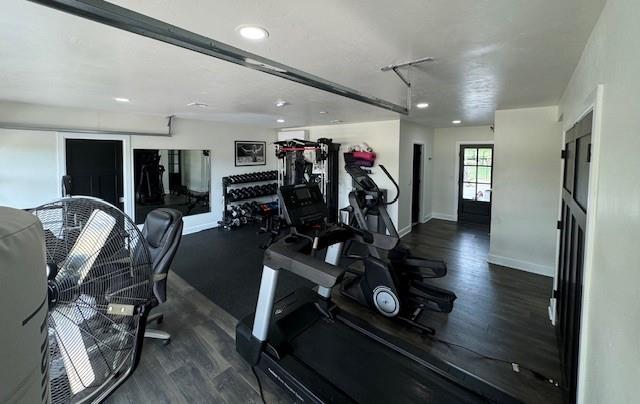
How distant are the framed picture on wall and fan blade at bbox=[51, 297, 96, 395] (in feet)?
19.5

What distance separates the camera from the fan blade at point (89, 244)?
122 centimetres

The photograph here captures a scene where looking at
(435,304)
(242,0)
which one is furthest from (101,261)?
(435,304)

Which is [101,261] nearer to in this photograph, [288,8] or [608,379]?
[288,8]

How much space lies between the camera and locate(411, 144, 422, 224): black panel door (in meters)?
6.89

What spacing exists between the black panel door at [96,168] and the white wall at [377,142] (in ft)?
13.7

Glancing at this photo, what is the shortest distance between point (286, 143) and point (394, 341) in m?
4.88

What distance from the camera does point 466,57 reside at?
2121 mm

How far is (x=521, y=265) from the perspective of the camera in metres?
4.38

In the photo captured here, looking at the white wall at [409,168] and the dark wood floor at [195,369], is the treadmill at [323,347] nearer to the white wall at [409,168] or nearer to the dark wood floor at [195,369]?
the dark wood floor at [195,369]

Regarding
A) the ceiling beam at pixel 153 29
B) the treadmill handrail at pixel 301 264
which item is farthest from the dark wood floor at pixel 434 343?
the ceiling beam at pixel 153 29

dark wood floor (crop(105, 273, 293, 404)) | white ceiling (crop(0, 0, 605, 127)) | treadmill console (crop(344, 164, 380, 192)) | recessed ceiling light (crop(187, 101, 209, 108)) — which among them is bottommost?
dark wood floor (crop(105, 273, 293, 404))

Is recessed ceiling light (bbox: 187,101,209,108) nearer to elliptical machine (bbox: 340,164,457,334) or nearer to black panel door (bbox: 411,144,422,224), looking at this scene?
elliptical machine (bbox: 340,164,457,334)

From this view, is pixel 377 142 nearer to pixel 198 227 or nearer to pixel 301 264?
pixel 198 227

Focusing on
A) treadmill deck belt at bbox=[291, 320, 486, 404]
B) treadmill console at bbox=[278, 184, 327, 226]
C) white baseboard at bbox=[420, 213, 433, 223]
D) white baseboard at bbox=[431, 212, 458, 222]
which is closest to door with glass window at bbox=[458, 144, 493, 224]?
white baseboard at bbox=[431, 212, 458, 222]
